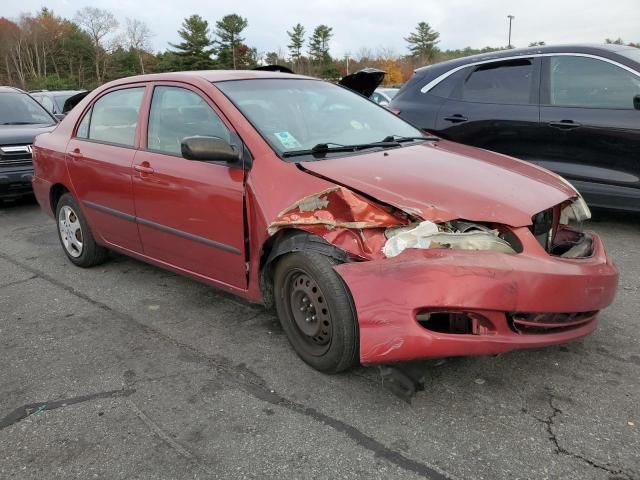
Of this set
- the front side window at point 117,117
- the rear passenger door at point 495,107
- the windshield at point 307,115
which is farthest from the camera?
the rear passenger door at point 495,107

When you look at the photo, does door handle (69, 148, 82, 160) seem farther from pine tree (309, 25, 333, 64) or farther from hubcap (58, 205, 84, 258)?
pine tree (309, 25, 333, 64)

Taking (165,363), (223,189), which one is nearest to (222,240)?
(223,189)

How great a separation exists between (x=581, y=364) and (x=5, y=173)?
7.10m

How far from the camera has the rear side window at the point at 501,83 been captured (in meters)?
5.36

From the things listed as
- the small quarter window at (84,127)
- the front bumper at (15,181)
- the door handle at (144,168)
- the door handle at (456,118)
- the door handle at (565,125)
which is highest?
the small quarter window at (84,127)

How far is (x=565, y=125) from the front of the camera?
5043mm

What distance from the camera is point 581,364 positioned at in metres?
2.88

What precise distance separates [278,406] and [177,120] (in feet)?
6.75

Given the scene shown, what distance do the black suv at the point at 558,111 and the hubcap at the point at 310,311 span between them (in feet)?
10.9

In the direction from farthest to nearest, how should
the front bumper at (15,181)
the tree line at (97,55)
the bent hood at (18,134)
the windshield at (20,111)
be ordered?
the tree line at (97,55), the windshield at (20,111), the bent hood at (18,134), the front bumper at (15,181)

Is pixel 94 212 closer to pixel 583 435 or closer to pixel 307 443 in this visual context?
pixel 307 443

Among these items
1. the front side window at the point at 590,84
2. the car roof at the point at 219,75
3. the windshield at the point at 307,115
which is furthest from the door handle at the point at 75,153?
the front side window at the point at 590,84

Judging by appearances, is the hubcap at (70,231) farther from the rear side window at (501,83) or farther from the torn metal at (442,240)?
the rear side window at (501,83)

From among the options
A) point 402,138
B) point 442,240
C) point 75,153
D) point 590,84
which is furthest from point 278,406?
point 590,84
